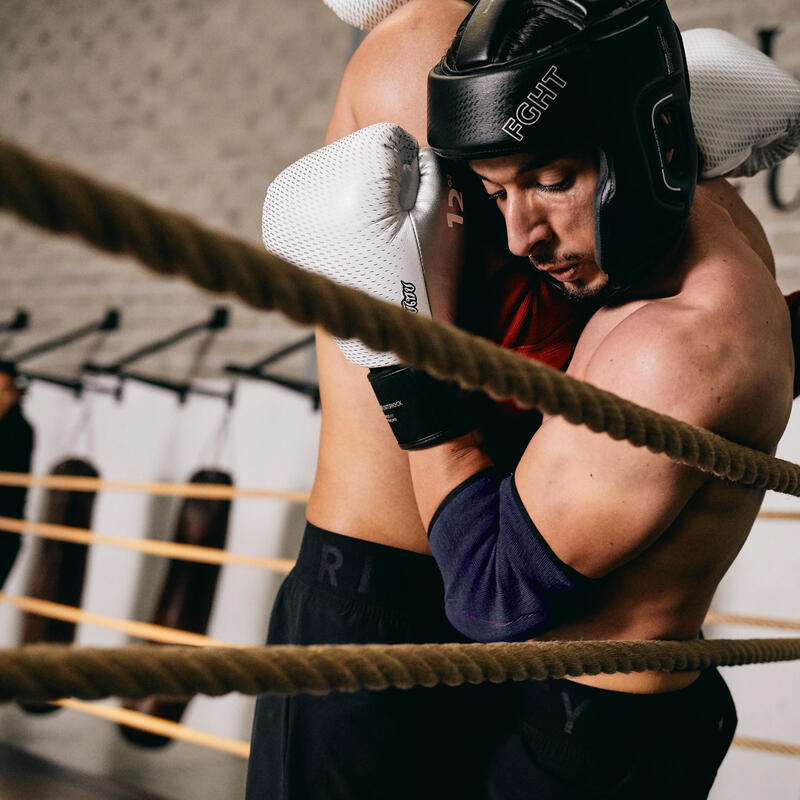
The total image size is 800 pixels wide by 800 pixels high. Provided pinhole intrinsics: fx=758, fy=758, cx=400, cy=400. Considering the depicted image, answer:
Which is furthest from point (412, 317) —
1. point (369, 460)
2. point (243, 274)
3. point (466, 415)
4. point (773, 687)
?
point (773, 687)

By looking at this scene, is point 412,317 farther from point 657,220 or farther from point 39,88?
point 39,88

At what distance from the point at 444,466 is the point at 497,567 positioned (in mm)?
120

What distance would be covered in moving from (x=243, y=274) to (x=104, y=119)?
13.8 feet

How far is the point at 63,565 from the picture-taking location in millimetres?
3301

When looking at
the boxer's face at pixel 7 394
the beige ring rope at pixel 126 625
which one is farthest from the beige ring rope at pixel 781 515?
the boxer's face at pixel 7 394

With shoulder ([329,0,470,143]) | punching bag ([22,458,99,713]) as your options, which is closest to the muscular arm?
shoulder ([329,0,470,143])

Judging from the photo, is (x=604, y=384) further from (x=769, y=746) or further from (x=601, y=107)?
(x=769, y=746)

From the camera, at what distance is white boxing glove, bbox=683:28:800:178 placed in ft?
2.97

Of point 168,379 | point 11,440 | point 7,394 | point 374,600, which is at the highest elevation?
point 374,600

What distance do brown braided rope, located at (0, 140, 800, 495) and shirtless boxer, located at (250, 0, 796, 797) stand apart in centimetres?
45

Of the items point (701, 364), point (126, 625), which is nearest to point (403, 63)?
point (701, 364)

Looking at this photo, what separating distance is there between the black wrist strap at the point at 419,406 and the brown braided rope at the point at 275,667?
10.8 inches

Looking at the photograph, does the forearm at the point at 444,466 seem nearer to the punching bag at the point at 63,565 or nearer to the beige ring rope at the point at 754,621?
the beige ring rope at the point at 754,621

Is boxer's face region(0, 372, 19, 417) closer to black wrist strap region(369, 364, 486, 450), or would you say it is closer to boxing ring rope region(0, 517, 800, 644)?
boxing ring rope region(0, 517, 800, 644)
